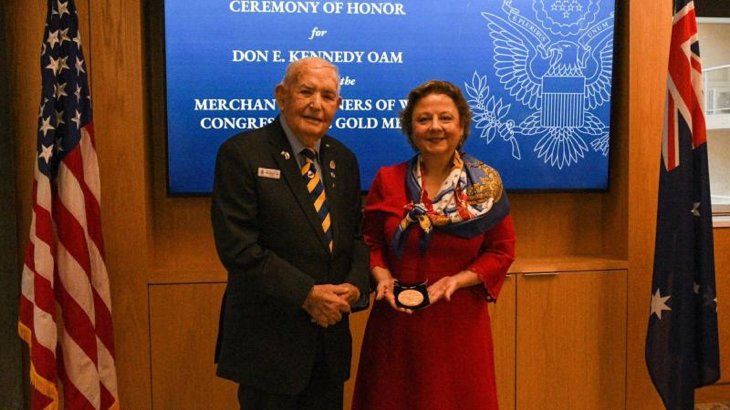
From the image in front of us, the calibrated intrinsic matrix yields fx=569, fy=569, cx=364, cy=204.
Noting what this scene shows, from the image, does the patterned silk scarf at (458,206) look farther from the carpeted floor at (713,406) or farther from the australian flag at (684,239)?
the carpeted floor at (713,406)

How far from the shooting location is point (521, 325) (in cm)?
291

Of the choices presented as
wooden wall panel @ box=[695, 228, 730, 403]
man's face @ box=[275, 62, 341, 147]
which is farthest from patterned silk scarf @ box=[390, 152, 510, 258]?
wooden wall panel @ box=[695, 228, 730, 403]

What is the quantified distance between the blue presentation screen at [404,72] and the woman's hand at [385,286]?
1.00m

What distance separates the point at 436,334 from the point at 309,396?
18.5 inches

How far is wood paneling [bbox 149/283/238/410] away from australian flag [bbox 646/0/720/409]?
83.0 inches

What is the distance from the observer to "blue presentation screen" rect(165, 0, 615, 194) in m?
2.72

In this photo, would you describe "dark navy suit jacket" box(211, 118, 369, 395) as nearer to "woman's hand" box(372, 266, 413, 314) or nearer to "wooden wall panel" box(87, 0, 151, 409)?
"woman's hand" box(372, 266, 413, 314)

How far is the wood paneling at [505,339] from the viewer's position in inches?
114

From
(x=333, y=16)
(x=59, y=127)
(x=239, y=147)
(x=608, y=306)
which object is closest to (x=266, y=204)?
(x=239, y=147)

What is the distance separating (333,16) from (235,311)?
163 cm

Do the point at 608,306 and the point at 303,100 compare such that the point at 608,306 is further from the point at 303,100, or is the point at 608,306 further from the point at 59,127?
the point at 59,127

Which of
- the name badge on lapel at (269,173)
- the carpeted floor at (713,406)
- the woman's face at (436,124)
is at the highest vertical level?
the woman's face at (436,124)

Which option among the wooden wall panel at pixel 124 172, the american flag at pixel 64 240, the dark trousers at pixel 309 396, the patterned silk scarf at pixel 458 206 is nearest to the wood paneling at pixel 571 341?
the patterned silk scarf at pixel 458 206

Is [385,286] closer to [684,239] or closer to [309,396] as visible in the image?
[309,396]
